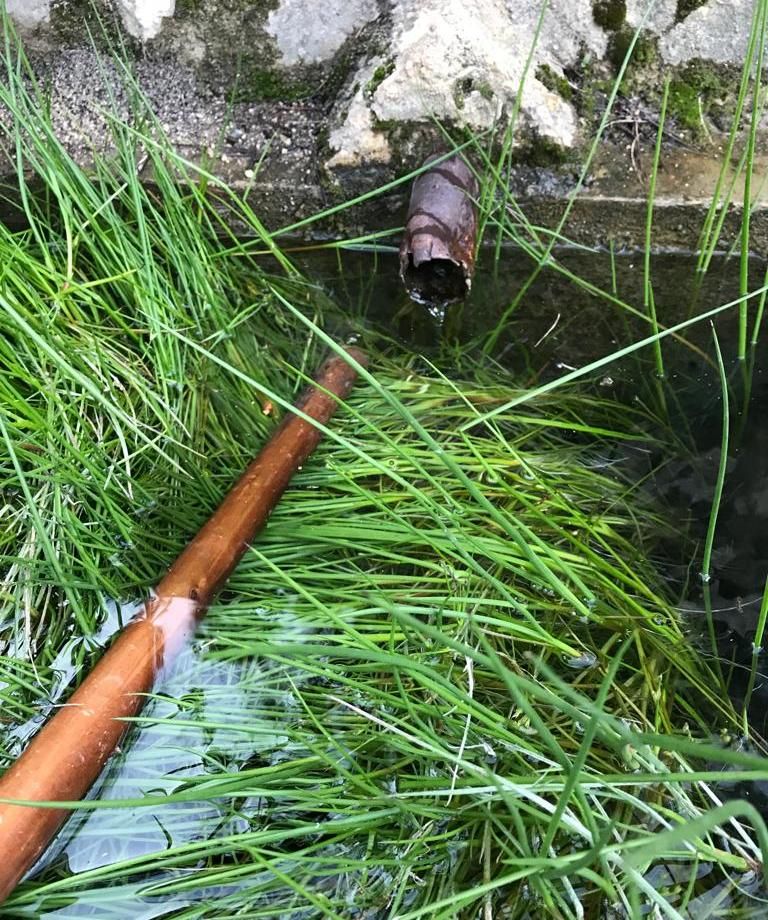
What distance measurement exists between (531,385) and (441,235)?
48 cm

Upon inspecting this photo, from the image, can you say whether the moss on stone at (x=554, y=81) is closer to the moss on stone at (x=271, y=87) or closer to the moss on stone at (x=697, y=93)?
the moss on stone at (x=697, y=93)

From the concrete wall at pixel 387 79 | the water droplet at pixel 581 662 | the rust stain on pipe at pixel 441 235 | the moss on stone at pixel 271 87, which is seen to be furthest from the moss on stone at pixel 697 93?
the water droplet at pixel 581 662

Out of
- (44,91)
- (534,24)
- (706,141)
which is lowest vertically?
(706,141)

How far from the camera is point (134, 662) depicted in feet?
4.42

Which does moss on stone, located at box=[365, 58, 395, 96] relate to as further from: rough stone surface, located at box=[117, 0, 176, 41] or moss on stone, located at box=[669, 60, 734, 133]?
moss on stone, located at box=[669, 60, 734, 133]

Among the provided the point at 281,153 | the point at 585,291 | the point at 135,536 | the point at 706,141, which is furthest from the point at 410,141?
the point at 135,536

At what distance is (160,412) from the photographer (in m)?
1.79

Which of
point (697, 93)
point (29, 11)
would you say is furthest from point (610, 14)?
point (29, 11)

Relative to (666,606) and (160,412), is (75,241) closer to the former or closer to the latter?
(160,412)

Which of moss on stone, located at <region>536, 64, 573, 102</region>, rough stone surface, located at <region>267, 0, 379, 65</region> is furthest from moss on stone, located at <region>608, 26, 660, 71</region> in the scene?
rough stone surface, located at <region>267, 0, 379, 65</region>

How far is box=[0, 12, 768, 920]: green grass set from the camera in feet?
3.93

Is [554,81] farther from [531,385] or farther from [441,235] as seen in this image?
[531,385]

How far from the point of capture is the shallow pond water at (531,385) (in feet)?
4.22

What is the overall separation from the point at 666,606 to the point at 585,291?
1.09 m
